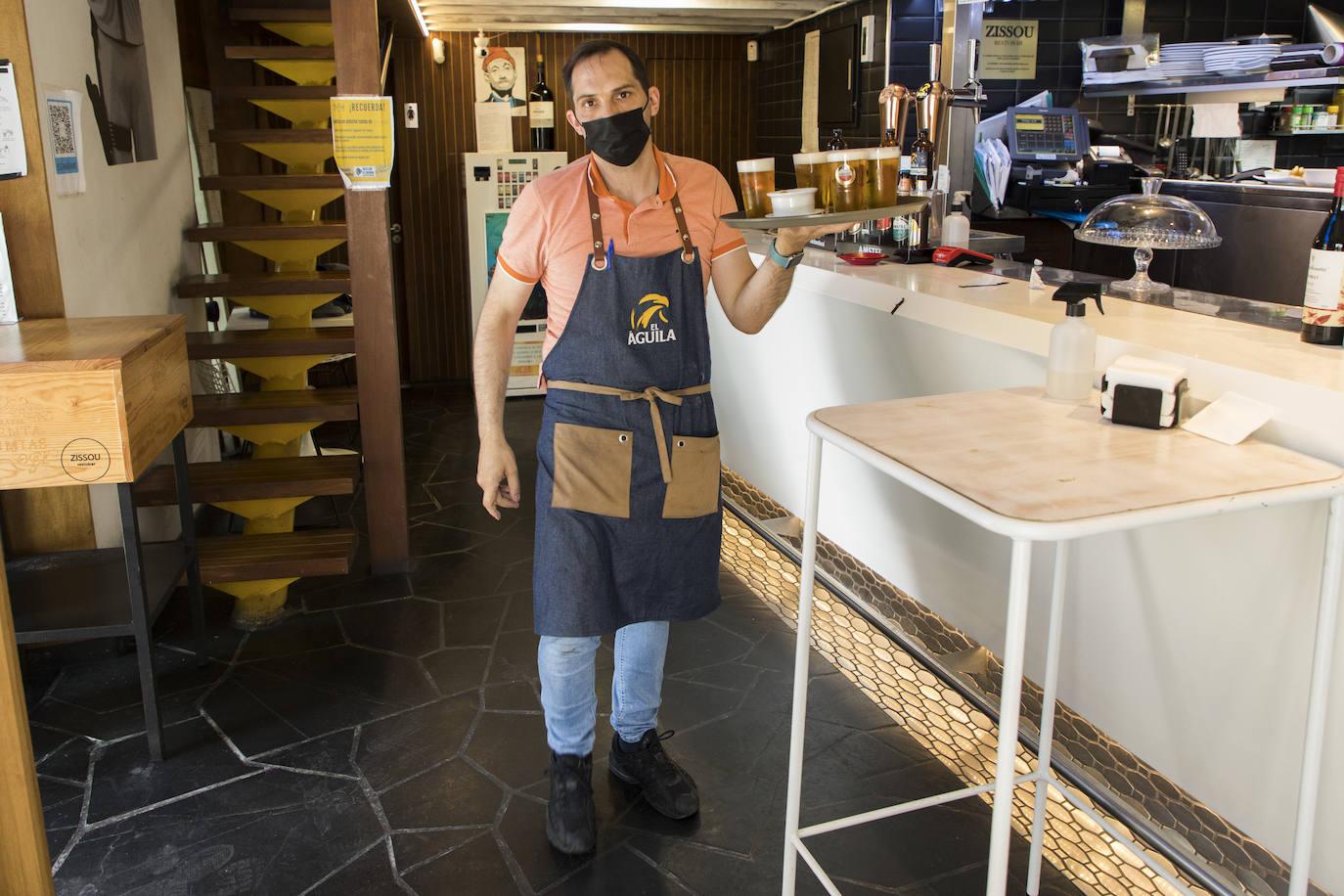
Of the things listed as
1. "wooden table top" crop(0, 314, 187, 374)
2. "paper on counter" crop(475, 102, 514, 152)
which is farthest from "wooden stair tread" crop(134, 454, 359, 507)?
"paper on counter" crop(475, 102, 514, 152)

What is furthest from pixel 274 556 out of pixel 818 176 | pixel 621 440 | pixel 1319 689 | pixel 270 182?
pixel 1319 689

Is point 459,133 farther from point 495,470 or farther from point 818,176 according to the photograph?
point 818,176

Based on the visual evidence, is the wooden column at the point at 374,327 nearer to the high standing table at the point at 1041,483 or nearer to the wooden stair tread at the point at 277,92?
the wooden stair tread at the point at 277,92

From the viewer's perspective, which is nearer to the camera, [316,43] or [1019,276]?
[1019,276]

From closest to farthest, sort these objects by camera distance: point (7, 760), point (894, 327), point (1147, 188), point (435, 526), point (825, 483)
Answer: point (7, 760) → point (1147, 188) → point (894, 327) → point (825, 483) → point (435, 526)

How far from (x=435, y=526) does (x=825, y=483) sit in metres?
1.92

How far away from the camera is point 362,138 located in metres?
3.96

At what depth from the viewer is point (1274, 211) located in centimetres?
565

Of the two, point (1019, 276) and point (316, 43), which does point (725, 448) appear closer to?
point (1019, 276)

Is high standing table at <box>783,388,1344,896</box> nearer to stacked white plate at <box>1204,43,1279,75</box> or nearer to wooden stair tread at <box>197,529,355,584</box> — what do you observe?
wooden stair tread at <box>197,529,355,584</box>

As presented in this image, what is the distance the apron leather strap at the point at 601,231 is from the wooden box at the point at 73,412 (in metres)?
1.24

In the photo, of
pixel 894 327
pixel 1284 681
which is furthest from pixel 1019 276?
pixel 1284 681

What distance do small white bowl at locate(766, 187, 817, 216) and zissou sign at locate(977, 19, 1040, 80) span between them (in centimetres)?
500

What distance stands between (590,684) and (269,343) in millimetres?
2453
